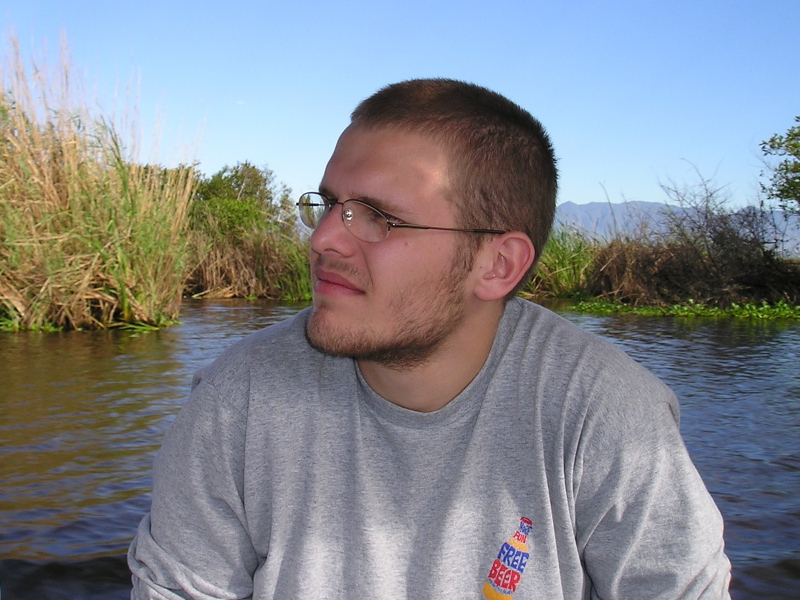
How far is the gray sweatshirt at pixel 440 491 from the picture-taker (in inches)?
51.6

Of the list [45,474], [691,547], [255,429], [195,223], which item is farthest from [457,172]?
[195,223]

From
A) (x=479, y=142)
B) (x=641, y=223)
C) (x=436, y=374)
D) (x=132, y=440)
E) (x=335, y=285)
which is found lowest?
(x=132, y=440)

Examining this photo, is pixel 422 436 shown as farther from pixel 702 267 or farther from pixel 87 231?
pixel 702 267

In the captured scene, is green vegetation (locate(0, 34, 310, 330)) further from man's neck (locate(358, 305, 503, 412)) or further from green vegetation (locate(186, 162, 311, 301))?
man's neck (locate(358, 305, 503, 412))

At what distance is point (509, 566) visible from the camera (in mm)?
1331

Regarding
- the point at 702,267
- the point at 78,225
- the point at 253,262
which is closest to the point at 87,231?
the point at 78,225

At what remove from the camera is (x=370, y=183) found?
1484mm

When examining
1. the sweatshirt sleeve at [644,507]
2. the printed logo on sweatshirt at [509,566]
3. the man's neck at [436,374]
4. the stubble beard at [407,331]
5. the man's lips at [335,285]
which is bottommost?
the printed logo on sweatshirt at [509,566]

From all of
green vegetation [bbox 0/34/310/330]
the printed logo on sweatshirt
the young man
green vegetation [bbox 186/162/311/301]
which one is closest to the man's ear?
the young man

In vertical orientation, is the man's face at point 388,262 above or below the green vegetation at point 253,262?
above

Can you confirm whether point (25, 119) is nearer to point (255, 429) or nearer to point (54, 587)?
point (54, 587)

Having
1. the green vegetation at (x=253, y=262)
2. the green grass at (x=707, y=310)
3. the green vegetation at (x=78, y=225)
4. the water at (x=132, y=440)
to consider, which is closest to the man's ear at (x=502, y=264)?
the water at (x=132, y=440)

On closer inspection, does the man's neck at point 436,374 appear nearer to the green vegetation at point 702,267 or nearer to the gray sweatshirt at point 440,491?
the gray sweatshirt at point 440,491

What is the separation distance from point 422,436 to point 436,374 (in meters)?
0.12
